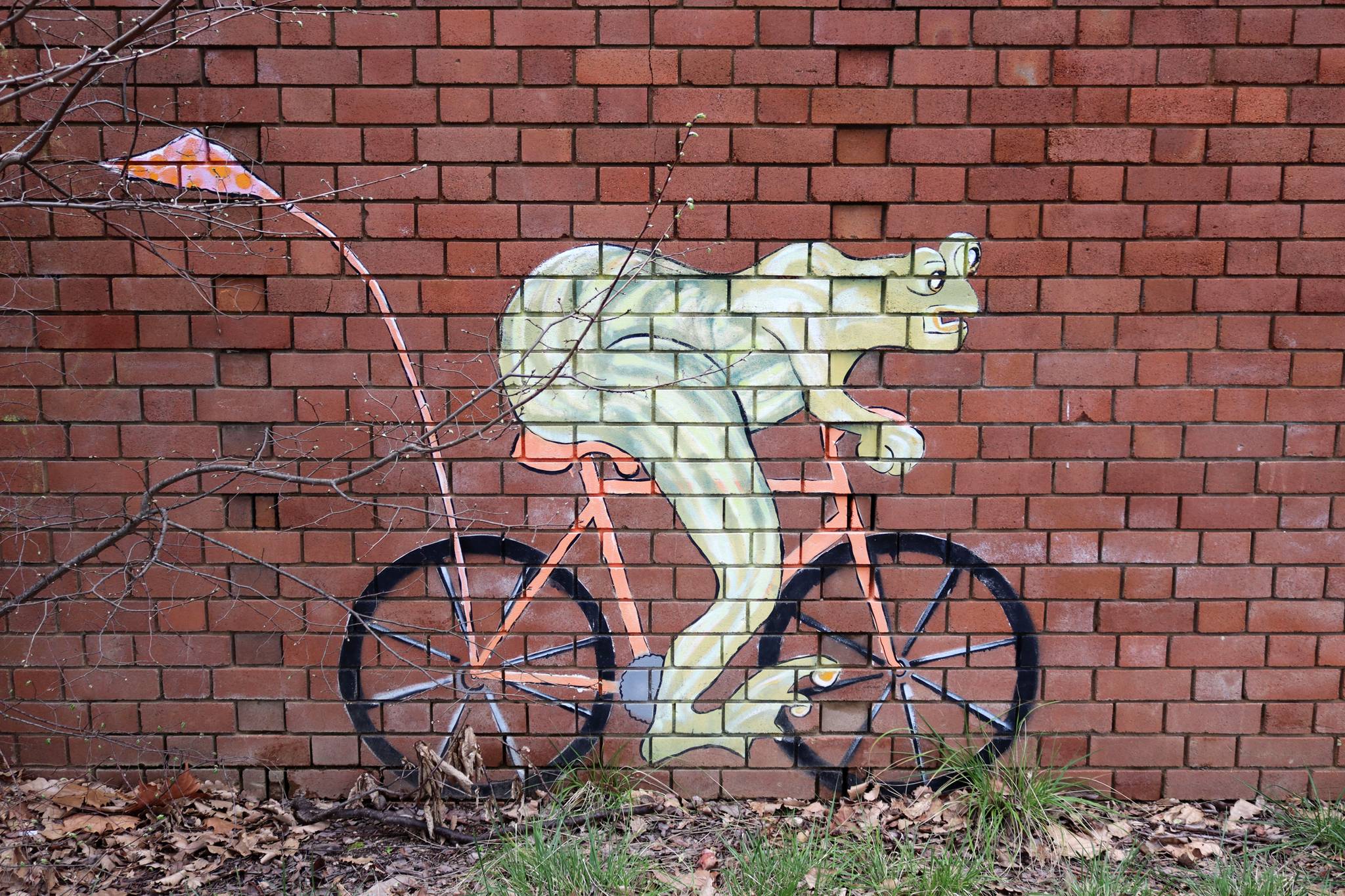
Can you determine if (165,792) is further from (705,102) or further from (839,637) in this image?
(705,102)

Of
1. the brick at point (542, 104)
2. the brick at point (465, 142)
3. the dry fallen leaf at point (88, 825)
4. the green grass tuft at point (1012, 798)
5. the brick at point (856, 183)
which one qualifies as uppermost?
the brick at point (542, 104)

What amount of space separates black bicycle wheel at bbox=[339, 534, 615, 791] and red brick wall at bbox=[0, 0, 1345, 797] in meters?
0.05

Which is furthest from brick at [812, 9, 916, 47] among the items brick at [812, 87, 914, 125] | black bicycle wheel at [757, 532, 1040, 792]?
black bicycle wheel at [757, 532, 1040, 792]

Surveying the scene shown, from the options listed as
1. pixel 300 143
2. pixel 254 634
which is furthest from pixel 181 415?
pixel 300 143

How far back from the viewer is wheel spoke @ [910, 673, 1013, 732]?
288cm

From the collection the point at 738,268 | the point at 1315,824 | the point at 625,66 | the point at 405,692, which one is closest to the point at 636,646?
the point at 405,692

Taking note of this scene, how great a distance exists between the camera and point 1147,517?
2.84 m

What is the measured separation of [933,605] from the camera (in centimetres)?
285

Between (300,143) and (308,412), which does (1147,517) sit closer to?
(308,412)

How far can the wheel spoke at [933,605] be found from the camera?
2846 millimetres

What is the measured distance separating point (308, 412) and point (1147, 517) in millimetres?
2657

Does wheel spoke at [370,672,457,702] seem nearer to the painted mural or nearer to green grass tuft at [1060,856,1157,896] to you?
the painted mural

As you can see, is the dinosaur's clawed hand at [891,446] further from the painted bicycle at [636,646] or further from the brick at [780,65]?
the brick at [780,65]

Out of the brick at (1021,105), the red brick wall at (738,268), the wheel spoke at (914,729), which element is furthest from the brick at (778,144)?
the wheel spoke at (914,729)
